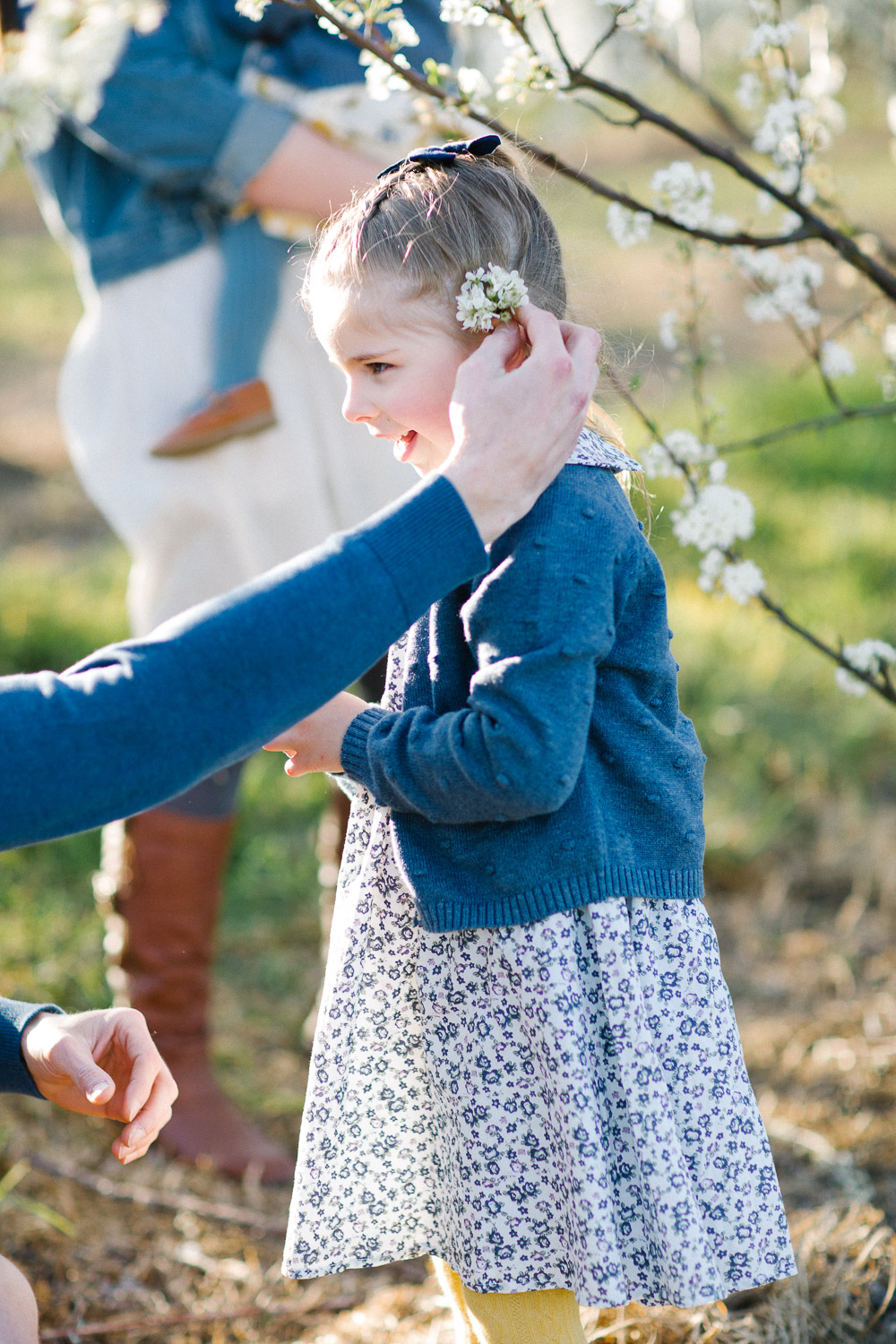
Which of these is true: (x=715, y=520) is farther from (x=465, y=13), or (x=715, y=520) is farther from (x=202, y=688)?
(x=202, y=688)

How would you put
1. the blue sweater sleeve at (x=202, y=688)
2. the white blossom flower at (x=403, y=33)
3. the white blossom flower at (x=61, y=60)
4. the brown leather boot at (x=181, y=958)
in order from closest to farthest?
the blue sweater sleeve at (x=202, y=688)
the white blossom flower at (x=403, y=33)
the white blossom flower at (x=61, y=60)
the brown leather boot at (x=181, y=958)

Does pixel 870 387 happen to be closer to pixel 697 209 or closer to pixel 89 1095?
pixel 697 209

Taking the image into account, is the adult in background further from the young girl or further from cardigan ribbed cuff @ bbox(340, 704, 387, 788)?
cardigan ribbed cuff @ bbox(340, 704, 387, 788)

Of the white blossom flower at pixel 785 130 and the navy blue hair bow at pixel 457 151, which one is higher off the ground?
the white blossom flower at pixel 785 130

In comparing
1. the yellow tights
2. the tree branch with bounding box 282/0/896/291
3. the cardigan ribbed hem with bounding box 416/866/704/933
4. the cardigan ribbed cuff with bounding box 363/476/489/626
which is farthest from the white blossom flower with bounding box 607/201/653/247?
the yellow tights

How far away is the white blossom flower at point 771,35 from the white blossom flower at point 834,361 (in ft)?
1.25

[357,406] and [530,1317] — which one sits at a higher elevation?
[357,406]

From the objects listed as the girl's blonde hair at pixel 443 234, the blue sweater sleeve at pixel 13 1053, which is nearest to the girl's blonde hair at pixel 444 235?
the girl's blonde hair at pixel 443 234

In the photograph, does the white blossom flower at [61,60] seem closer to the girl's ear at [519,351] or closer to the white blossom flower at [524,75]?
the white blossom flower at [524,75]

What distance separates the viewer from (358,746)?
1.24 metres

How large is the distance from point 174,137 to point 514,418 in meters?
1.09

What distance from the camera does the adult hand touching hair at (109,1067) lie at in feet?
3.92

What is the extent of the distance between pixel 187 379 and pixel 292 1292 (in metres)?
1.42

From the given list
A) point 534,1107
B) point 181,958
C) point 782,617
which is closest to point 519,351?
point 782,617
